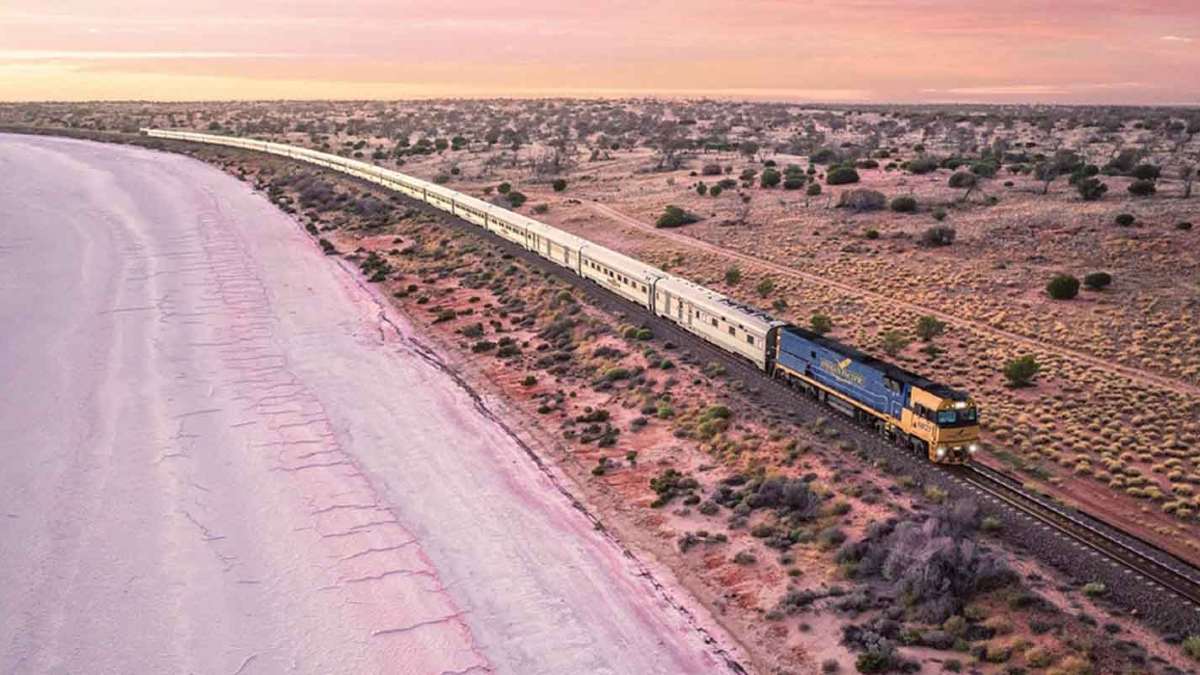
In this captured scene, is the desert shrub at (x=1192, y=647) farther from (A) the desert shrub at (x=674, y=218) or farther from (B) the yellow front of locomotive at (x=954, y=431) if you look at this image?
(A) the desert shrub at (x=674, y=218)

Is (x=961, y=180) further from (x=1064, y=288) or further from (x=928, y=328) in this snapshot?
(x=928, y=328)

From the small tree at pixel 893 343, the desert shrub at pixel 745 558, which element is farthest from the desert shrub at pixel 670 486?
the small tree at pixel 893 343

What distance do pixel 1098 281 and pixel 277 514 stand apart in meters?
42.9

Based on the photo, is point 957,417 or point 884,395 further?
point 884,395

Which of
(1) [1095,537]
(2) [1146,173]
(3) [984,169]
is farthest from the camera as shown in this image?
(3) [984,169]

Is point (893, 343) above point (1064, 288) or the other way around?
the other way around

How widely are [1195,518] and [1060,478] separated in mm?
3786

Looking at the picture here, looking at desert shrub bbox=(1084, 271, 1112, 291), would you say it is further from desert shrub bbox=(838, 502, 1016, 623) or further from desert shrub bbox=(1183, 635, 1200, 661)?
desert shrub bbox=(1183, 635, 1200, 661)

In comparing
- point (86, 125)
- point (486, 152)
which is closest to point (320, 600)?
point (486, 152)

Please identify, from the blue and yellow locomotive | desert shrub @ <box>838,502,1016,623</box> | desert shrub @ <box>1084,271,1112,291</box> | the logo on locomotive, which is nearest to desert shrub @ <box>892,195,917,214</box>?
desert shrub @ <box>1084,271,1112,291</box>

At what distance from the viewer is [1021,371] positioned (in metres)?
35.5

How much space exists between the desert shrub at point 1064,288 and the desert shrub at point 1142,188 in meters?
21.0

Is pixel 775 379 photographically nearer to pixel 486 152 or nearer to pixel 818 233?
pixel 818 233

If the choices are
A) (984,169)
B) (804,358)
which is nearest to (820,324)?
(804,358)
